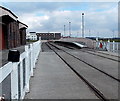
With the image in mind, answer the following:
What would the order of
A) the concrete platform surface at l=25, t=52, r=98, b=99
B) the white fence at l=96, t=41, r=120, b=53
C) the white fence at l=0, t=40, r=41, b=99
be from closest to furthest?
the white fence at l=0, t=40, r=41, b=99, the concrete platform surface at l=25, t=52, r=98, b=99, the white fence at l=96, t=41, r=120, b=53

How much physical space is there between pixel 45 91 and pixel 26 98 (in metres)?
1.18

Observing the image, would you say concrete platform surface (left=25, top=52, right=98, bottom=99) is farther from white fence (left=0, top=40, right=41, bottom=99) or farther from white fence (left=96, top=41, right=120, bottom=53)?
white fence (left=96, top=41, right=120, bottom=53)

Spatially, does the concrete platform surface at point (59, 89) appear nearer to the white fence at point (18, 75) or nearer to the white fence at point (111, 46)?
the white fence at point (18, 75)

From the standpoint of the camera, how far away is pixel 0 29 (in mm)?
41469

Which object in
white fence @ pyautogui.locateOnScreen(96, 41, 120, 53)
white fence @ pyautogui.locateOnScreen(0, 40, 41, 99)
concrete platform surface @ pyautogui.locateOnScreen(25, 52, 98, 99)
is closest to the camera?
white fence @ pyautogui.locateOnScreen(0, 40, 41, 99)

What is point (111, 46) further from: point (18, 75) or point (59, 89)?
point (18, 75)

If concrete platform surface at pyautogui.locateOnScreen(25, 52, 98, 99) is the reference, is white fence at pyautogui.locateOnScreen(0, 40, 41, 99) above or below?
above

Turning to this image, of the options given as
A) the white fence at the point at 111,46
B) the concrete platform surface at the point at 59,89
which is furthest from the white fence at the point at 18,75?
the white fence at the point at 111,46

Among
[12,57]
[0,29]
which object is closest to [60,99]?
[12,57]

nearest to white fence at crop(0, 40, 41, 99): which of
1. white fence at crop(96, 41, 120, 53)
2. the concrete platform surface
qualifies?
the concrete platform surface

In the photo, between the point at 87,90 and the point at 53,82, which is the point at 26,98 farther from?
the point at 53,82

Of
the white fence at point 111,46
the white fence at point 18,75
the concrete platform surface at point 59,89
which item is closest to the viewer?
the white fence at point 18,75

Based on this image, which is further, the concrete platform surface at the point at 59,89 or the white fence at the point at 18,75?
the concrete platform surface at the point at 59,89

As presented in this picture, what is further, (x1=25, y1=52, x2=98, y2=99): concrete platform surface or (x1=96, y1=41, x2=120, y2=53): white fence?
(x1=96, y1=41, x2=120, y2=53): white fence
